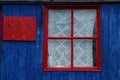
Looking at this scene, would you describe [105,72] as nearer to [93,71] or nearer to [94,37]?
[93,71]

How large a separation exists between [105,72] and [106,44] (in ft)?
2.09

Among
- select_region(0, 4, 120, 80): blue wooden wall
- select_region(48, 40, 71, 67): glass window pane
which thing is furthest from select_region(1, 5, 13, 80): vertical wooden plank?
select_region(48, 40, 71, 67): glass window pane

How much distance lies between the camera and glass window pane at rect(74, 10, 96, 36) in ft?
29.5

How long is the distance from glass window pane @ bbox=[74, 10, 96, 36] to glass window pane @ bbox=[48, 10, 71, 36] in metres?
0.18

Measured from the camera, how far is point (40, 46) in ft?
29.0

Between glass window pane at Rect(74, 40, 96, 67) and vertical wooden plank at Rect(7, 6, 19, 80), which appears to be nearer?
vertical wooden plank at Rect(7, 6, 19, 80)

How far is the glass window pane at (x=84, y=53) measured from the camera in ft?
29.4

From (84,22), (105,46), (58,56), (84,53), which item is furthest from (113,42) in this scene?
(58,56)

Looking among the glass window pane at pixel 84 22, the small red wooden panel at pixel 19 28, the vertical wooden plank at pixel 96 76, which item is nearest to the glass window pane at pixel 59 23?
the glass window pane at pixel 84 22

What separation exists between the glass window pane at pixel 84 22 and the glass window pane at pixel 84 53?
21 cm

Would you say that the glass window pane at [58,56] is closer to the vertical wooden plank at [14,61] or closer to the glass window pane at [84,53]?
the glass window pane at [84,53]

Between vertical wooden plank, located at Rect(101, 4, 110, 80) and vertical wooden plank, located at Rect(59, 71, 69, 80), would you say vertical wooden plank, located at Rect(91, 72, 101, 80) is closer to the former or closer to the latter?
vertical wooden plank, located at Rect(101, 4, 110, 80)

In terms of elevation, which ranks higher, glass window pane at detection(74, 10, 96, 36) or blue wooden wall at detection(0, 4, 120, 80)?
glass window pane at detection(74, 10, 96, 36)

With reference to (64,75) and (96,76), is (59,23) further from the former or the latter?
(96,76)
